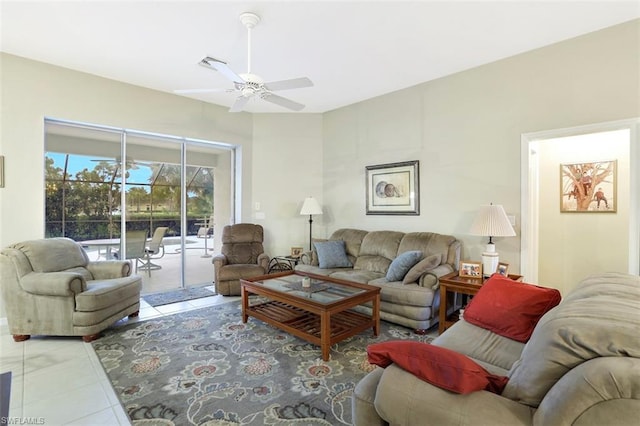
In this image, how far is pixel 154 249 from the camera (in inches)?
190

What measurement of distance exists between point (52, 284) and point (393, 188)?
413cm

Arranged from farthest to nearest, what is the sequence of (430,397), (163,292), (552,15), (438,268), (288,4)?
(163,292) → (438,268) → (552,15) → (288,4) → (430,397)

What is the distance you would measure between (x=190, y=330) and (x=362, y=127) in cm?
377

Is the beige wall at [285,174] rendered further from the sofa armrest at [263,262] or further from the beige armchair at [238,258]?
the sofa armrest at [263,262]

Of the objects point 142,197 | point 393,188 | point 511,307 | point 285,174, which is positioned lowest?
point 511,307

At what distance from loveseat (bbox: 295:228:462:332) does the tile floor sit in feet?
8.10

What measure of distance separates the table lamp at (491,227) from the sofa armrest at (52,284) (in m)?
3.97

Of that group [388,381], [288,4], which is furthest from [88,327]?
[288,4]

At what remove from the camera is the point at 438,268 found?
134 inches

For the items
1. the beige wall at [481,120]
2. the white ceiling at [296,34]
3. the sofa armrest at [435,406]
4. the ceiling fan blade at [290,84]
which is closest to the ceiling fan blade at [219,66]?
the ceiling fan blade at [290,84]

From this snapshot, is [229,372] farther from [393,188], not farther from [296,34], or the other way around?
[393,188]

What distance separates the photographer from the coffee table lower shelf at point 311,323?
270 centimetres

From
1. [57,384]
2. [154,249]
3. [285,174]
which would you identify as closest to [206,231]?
[154,249]

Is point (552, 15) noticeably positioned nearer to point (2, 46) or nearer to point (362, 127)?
point (362, 127)
